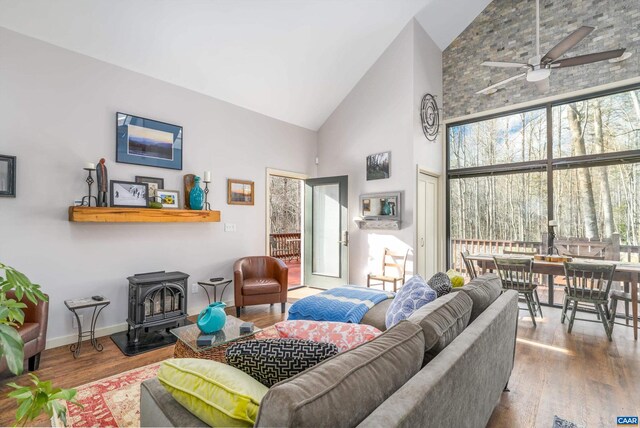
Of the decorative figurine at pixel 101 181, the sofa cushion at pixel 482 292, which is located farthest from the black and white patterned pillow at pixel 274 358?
the decorative figurine at pixel 101 181

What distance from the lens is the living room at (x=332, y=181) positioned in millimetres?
2451

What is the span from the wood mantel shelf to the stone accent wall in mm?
4443

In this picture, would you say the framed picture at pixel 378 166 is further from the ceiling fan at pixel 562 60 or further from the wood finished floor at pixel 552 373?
the wood finished floor at pixel 552 373

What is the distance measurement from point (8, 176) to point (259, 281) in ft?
9.14

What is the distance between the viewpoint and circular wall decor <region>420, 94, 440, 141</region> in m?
5.06

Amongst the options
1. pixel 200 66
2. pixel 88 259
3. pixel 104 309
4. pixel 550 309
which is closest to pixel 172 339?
pixel 104 309

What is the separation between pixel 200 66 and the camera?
400 cm

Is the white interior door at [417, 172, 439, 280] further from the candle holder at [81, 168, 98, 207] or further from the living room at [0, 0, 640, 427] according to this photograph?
the candle holder at [81, 168, 98, 207]

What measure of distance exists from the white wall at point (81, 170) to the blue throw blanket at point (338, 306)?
196 centimetres

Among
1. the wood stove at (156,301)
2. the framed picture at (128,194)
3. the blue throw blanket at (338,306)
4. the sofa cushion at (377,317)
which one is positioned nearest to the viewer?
the sofa cushion at (377,317)

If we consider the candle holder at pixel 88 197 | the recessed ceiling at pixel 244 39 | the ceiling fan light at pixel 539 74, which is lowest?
the candle holder at pixel 88 197

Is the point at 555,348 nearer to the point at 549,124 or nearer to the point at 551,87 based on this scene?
the point at 549,124

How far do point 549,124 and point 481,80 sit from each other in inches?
50.0

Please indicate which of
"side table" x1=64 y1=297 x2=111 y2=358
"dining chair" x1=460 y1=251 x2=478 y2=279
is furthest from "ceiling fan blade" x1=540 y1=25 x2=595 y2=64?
"side table" x1=64 y1=297 x2=111 y2=358
